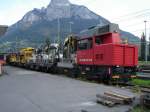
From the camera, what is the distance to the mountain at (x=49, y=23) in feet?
366

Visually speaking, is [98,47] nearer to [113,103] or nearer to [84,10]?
[113,103]

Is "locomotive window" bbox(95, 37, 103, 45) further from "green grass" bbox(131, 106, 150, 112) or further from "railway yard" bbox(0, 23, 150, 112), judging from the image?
"green grass" bbox(131, 106, 150, 112)

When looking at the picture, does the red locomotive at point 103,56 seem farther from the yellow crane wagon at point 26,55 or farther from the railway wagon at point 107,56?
the yellow crane wagon at point 26,55

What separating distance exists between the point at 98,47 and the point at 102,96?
933 cm

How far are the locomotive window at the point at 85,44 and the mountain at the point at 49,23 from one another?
248 ft

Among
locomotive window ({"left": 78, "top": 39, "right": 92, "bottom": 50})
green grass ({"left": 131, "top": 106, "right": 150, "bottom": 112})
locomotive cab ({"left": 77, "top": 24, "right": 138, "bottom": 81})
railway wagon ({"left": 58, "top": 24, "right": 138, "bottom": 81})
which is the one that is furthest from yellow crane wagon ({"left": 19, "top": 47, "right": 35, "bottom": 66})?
green grass ({"left": 131, "top": 106, "right": 150, "bottom": 112})

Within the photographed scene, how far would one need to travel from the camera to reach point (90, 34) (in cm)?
2233

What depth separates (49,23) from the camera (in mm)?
136875

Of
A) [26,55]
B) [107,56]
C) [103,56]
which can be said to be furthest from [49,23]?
[107,56]

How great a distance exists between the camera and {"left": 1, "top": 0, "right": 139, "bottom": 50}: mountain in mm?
111500

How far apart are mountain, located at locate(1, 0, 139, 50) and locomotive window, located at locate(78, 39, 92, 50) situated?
7557cm

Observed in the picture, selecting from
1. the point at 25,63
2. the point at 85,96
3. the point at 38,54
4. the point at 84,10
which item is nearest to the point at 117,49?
the point at 85,96

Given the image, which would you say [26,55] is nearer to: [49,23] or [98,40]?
[98,40]

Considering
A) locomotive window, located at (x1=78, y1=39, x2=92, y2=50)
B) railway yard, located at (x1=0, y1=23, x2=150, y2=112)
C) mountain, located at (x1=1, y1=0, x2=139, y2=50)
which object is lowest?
railway yard, located at (x1=0, y1=23, x2=150, y2=112)
